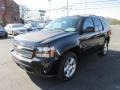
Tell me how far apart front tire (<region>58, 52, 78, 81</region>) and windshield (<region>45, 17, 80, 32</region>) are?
0.90m

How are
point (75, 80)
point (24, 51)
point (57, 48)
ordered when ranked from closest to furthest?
point (57, 48), point (24, 51), point (75, 80)

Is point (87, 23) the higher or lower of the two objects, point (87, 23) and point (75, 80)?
the higher

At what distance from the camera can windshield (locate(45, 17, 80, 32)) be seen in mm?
5774

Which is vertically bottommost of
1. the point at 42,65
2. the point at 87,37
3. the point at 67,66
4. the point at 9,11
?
the point at 67,66

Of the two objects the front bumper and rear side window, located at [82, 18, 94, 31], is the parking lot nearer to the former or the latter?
the front bumper

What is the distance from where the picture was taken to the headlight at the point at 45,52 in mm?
4477

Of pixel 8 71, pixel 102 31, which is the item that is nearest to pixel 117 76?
pixel 102 31

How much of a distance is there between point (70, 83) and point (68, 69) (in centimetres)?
39

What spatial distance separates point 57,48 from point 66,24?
5.50 feet

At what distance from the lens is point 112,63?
6965mm

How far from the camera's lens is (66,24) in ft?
19.9

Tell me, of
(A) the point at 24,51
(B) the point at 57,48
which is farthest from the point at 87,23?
(A) the point at 24,51

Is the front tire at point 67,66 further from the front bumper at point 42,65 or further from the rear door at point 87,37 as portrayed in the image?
the rear door at point 87,37

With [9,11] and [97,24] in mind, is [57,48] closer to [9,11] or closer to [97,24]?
[97,24]
